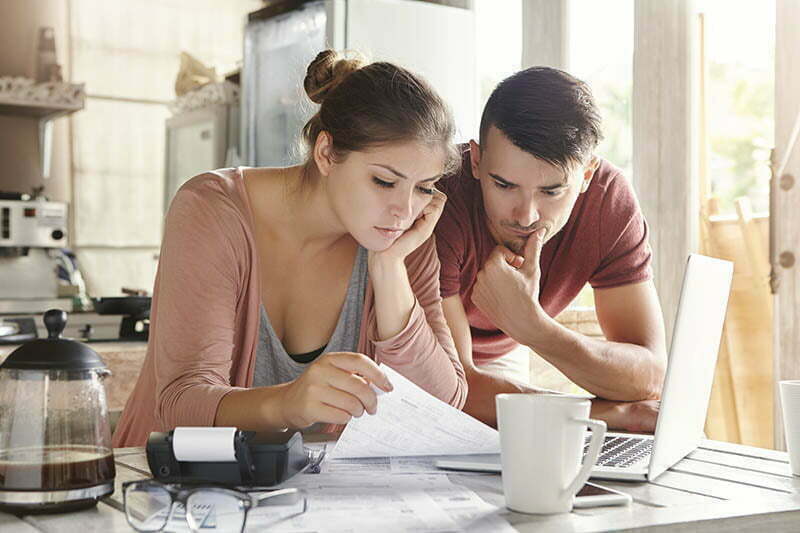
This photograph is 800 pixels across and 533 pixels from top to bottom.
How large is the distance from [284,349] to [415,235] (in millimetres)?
292

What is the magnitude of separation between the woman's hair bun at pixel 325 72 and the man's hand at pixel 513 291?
0.46m

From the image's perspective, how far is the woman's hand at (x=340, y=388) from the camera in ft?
3.84

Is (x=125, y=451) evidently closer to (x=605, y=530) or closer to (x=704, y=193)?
(x=605, y=530)

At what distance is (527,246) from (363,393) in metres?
0.79

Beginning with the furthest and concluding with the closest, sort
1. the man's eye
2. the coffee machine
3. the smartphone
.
→ 1. the coffee machine
2. the man's eye
3. the smartphone

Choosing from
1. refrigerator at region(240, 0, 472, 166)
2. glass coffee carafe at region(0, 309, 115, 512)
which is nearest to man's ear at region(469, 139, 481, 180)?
glass coffee carafe at region(0, 309, 115, 512)

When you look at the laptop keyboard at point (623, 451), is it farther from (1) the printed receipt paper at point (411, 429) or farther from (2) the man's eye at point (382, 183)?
(2) the man's eye at point (382, 183)

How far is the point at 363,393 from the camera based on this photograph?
1.17 meters

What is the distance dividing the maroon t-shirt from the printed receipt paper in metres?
0.71

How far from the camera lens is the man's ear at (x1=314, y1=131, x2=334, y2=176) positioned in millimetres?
1581

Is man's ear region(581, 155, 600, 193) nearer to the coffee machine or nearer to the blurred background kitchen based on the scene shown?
the blurred background kitchen

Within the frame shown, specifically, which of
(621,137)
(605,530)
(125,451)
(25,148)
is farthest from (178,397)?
(25,148)

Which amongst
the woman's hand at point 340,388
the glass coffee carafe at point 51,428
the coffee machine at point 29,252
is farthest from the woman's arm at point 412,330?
the coffee machine at point 29,252

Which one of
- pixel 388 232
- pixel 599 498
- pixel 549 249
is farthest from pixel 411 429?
pixel 549 249
